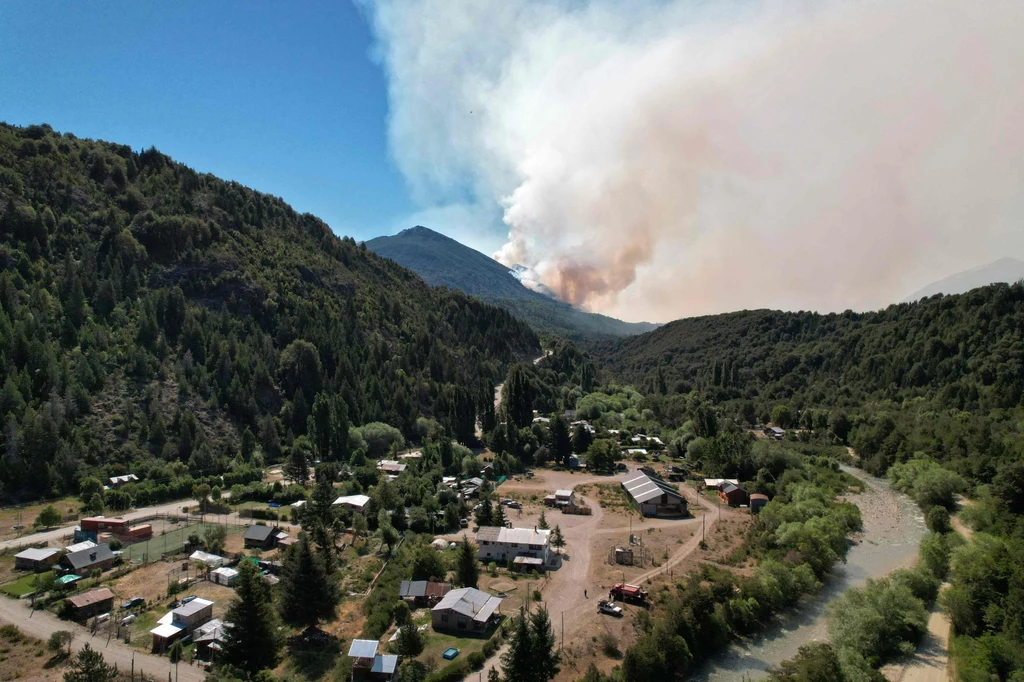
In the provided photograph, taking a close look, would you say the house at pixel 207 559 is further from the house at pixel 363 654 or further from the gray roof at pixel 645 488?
the gray roof at pixel 645 488

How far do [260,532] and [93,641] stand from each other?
1615cm

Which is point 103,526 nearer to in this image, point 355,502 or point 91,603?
point 91,603

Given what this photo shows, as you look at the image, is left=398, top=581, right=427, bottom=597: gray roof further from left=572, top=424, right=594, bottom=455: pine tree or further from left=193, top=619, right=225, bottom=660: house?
left=572, top=424, right=594, bottom=455: pine tree

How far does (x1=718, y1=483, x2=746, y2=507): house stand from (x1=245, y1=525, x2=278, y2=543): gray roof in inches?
1918

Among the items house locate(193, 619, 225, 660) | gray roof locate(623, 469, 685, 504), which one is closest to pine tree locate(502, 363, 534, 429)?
gray roof locate(623, 469, 685, 504)

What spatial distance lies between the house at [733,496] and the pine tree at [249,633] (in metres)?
51.4

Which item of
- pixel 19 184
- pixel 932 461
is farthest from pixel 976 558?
pixel 19 184

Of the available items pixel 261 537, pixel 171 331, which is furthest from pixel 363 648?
pixel 171 331

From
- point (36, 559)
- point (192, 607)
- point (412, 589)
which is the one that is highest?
point (36, 559)

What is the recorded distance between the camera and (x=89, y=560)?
42.6 meters

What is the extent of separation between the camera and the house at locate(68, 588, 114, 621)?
35594 millimetres

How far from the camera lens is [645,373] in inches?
7785

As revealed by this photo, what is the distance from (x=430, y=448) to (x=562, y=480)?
18.2 metres

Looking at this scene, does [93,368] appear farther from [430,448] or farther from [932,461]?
[932,461]
